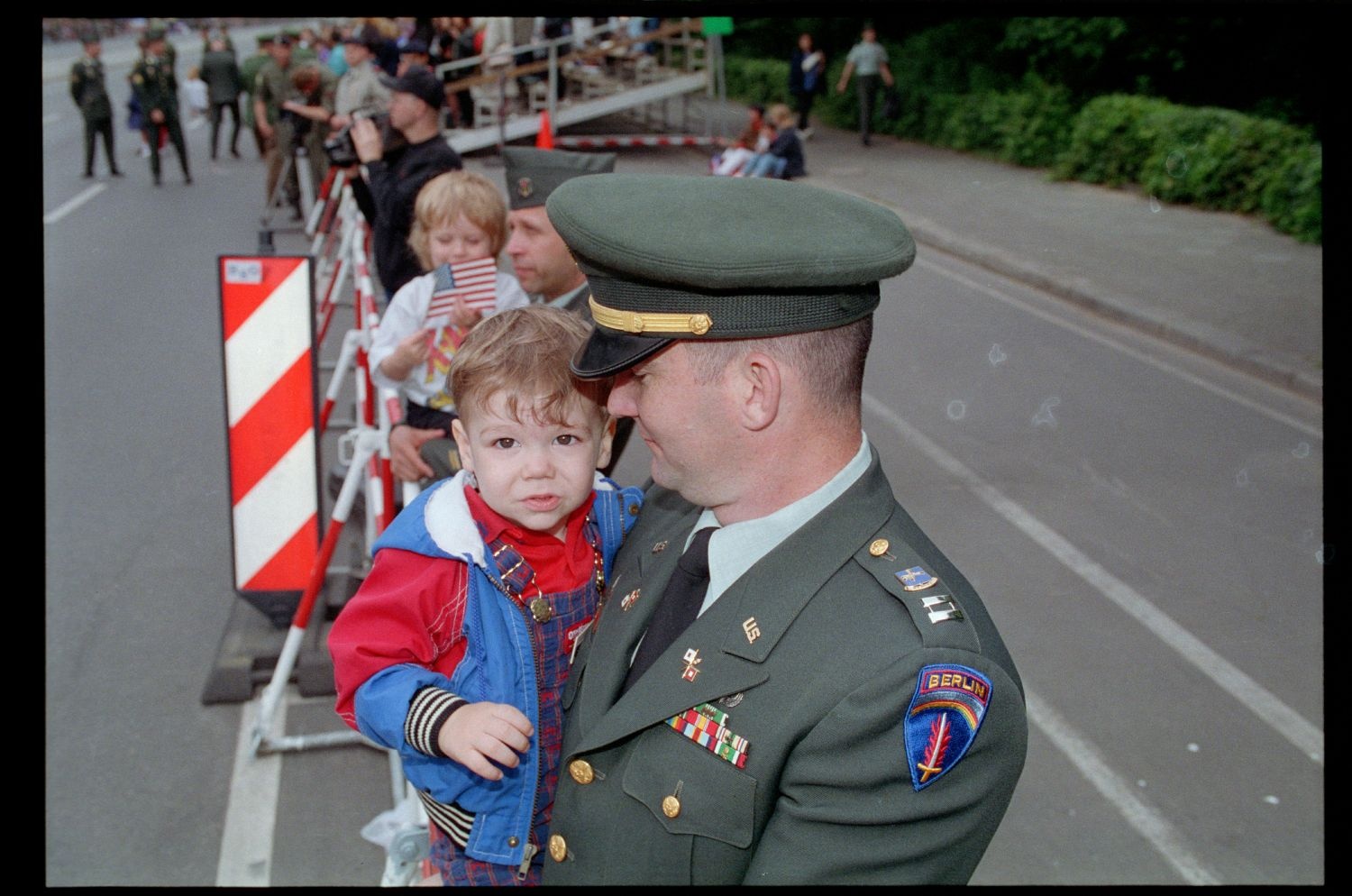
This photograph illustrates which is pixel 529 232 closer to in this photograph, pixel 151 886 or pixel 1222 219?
pixel 151 886

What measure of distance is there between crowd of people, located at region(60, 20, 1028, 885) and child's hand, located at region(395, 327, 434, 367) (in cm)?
149

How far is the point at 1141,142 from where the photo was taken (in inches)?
618

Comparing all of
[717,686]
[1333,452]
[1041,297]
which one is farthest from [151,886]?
[1041,297]

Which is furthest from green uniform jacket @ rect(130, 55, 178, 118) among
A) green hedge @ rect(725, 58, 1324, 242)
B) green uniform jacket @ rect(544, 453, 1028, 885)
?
green uniform jacket @ rect(544, 453, 1028, 885)

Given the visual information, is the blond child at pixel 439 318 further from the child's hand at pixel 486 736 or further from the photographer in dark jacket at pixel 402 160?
the child's hand at pixel 486 736

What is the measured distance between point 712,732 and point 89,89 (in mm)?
19390

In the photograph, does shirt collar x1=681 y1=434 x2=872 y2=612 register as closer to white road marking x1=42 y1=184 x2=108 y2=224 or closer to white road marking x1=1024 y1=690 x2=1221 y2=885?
white road marking x1=1024 y1=690 x2=1221 y2=885

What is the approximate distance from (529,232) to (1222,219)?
12.5 metres

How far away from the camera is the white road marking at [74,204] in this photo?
15992 millimetres

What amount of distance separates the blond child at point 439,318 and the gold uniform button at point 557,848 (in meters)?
1.97

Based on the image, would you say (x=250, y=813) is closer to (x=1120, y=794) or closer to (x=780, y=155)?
(x=1120, y=794)

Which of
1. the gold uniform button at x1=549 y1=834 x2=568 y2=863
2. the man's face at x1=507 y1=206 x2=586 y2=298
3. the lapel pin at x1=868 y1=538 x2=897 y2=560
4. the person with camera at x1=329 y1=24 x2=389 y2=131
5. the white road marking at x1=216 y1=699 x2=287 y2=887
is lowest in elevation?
the white road marking at x1=216 y1=699 x2=287 y2=887

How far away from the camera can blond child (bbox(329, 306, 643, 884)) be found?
80.6 inches

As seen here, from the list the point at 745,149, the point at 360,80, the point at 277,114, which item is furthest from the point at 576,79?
the point at 360,80
